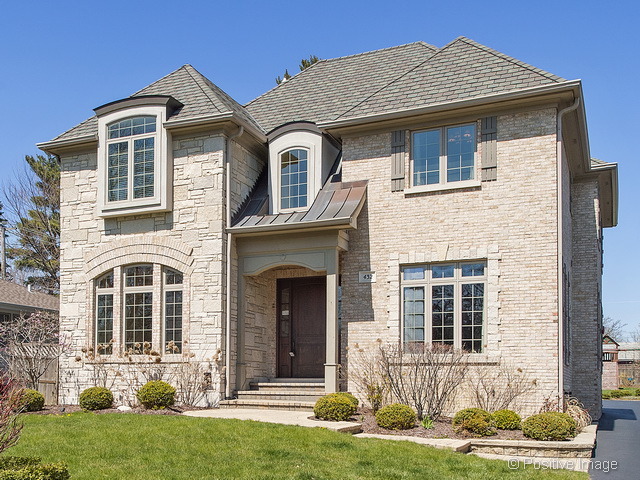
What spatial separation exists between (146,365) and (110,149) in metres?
4.69

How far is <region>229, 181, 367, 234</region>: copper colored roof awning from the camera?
1352cm

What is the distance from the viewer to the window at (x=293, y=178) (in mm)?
15172

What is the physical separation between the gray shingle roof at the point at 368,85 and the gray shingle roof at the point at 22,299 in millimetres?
7621

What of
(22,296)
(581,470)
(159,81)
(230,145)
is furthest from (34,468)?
(22,296)

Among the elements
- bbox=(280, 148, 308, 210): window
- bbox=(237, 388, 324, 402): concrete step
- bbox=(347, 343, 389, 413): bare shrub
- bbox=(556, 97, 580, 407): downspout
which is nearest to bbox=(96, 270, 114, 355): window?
bbox=(237, 388, 324, 402): concrete step

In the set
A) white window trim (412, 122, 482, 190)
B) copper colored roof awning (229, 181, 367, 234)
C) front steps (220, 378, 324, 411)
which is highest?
white window trim (412, 122, 482, 190)

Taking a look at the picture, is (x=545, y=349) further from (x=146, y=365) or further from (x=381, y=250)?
(x=146, y=365)

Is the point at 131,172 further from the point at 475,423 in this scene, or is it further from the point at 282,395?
the point at 475,423

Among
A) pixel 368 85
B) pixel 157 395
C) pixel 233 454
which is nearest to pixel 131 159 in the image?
pixel 157 395

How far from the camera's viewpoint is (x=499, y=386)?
12.5 m

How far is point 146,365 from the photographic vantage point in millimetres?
14641

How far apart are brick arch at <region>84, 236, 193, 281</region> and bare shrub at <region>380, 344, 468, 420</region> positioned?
4.64 metres

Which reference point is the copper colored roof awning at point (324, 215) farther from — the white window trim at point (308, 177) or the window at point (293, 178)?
the window at point (293, 178)

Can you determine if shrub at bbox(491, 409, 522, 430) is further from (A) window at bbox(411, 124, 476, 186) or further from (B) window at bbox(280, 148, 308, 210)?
(B) window at bbox(280, 148, 308, 210)
